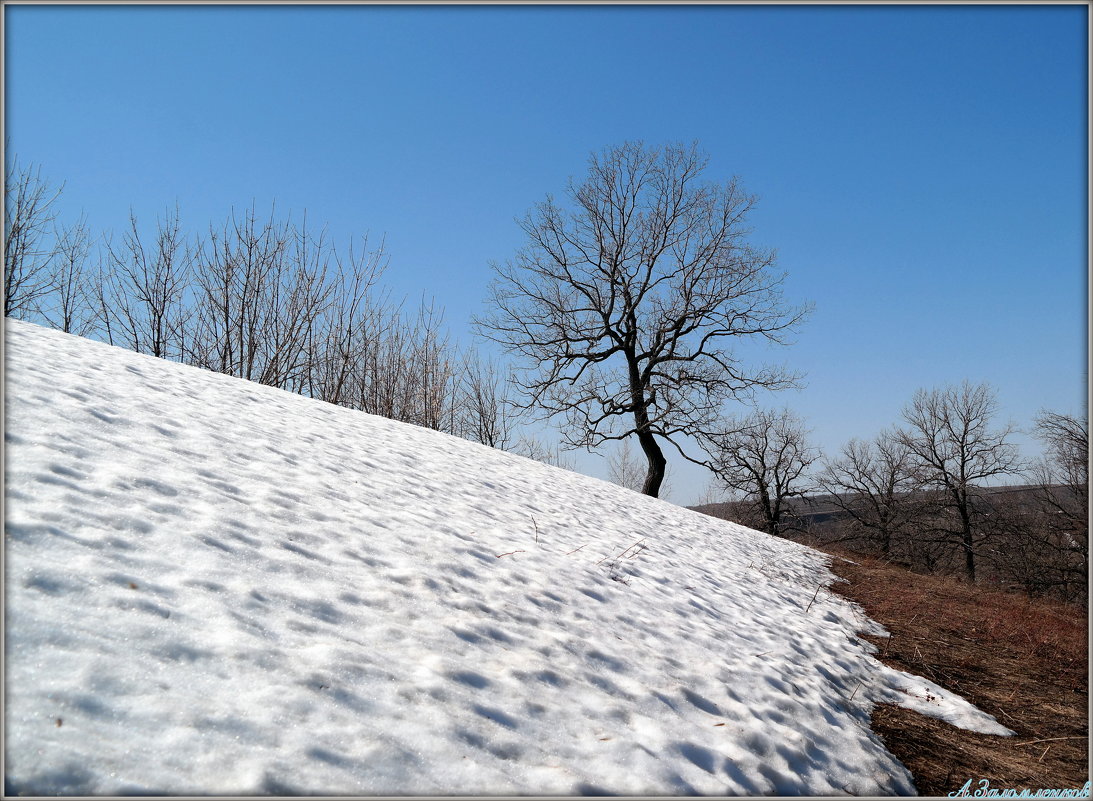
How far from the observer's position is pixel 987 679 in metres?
5.20

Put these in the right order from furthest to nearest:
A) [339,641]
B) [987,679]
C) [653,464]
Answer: [653,464], [987,679], [339,641]

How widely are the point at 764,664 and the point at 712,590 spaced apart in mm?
1733

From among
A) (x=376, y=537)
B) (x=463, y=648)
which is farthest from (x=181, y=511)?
(x=463, y=648)

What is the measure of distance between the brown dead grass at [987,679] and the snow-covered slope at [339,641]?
27 centimetres

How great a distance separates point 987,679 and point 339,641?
232 inches

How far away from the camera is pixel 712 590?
575 cm

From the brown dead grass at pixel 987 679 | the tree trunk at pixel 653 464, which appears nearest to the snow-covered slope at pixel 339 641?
the brown dead grass at pixel 987 679

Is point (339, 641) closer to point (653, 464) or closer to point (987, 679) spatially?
point (987, 679)

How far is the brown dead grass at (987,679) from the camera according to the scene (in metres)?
3.39

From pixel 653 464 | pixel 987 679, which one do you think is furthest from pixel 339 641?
pixel 653 464

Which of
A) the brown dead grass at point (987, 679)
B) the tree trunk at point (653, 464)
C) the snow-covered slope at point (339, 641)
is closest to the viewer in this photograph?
the snow-covered slope at point (339, 641)

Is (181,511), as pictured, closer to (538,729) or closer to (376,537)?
(376,537)

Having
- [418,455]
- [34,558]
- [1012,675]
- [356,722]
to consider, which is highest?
[418,455]

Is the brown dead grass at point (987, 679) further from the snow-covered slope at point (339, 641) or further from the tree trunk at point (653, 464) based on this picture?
the tree trunk at point (653, 464)
